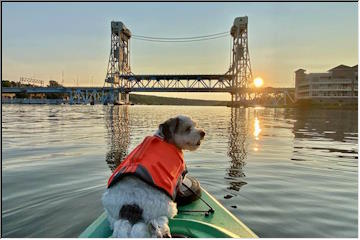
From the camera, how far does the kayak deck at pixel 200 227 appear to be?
3.48m

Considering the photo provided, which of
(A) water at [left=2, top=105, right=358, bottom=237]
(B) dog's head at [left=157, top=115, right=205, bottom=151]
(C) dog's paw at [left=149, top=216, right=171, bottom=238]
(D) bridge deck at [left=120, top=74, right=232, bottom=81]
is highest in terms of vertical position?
(D) bridge deck at [left=120, top=74, right=232, bottom=81]

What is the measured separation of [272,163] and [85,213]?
18.7 ft

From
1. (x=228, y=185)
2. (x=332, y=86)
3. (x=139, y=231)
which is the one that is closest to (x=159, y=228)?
(x=139, y=231)

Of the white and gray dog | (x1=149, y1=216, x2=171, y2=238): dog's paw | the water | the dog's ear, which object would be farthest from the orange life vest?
the water

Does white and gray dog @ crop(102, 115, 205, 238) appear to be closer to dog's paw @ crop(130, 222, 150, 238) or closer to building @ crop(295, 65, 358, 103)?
dog's paw @ crop(130, 222, 150, 238)

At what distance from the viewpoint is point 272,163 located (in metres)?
9.05

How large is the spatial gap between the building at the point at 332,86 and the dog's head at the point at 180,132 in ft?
298

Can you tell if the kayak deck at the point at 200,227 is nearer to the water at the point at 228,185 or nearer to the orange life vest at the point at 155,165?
the orange life vest at the point at 155,165

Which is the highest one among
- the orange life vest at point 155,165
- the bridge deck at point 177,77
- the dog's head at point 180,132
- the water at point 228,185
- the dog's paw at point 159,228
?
the bridge deck at point 177,77

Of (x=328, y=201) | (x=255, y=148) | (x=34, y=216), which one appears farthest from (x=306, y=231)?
(x=255, y=148)

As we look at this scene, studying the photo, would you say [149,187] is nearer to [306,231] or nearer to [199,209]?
[199,209]

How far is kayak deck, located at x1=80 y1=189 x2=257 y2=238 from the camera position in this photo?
3484mm

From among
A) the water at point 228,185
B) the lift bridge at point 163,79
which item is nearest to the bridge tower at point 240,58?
the lift bridge at point 163,79

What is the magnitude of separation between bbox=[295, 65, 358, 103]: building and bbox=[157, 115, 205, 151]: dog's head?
90900mm
